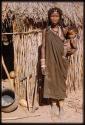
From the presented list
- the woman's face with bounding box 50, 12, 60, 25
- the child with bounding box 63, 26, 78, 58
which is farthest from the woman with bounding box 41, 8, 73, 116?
the child with bounding box 63, 26, 78, 58

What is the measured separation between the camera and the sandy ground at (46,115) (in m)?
7.60

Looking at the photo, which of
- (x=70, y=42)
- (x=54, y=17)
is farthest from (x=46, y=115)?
(x=54, y=17)

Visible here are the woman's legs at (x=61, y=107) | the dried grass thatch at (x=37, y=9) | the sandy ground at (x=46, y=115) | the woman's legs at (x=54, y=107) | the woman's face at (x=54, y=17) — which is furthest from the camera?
the dried grass thatch at (x=37, y=9)

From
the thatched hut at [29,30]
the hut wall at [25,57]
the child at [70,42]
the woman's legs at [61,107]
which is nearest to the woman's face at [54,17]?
the child at [70,42]

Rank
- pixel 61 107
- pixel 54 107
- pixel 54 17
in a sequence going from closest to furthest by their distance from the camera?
1. pixel 54 17
2. pixel 61 107
3. pixel 54 107

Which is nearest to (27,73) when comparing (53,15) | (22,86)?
(22,86)

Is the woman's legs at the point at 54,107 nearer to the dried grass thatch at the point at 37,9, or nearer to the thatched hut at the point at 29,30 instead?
the thatched hut at the point at 29,30

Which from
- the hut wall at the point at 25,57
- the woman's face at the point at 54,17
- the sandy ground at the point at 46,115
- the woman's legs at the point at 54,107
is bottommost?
the sandy ground at the point at 46,115

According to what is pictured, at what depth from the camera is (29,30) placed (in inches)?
330

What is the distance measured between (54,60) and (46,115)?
3.72ft

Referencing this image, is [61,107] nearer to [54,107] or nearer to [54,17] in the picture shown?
[54,107]

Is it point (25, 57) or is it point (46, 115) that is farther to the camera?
point (25, 57)

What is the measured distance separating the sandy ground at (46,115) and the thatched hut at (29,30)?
22.5 inches

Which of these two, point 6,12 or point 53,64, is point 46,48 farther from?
point 6,12
